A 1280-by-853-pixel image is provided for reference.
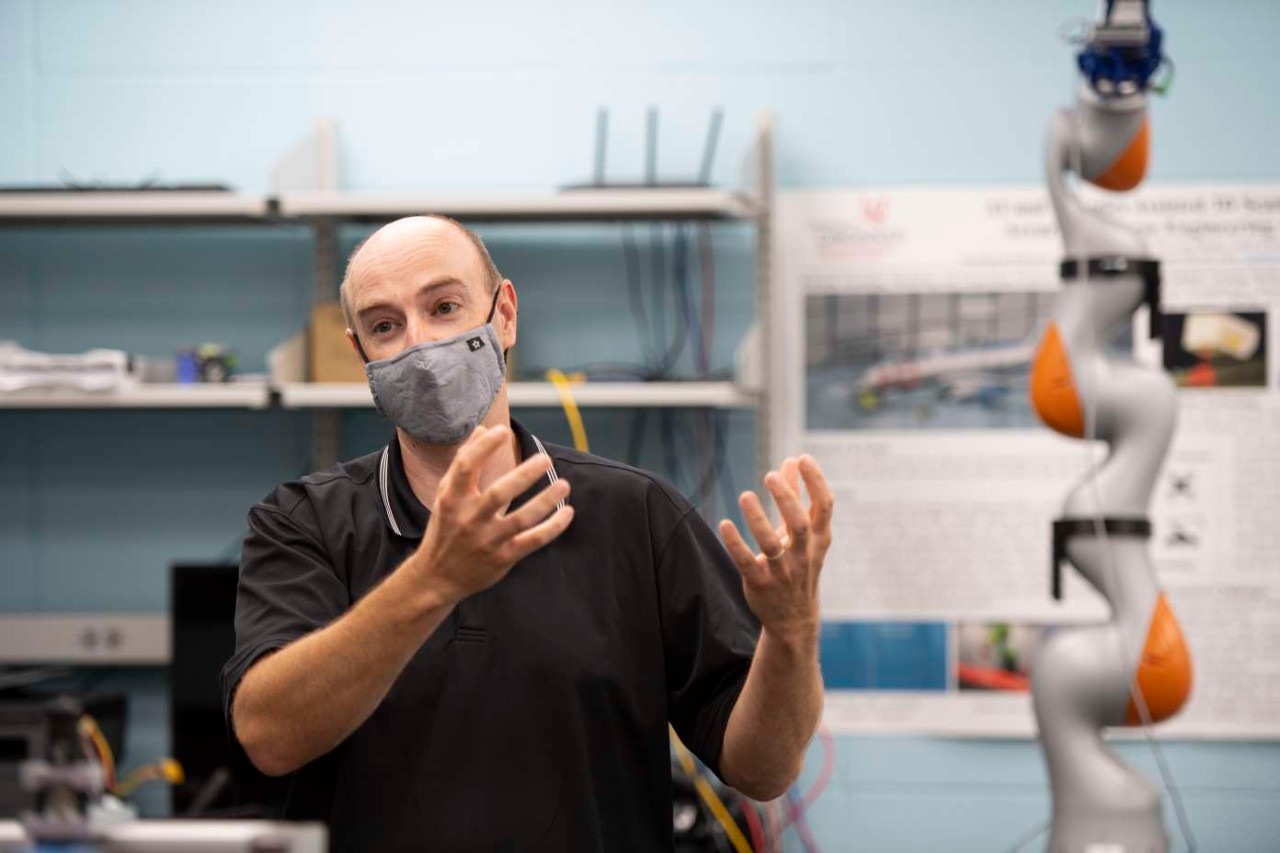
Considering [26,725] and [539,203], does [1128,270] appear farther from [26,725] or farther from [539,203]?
[26,725]

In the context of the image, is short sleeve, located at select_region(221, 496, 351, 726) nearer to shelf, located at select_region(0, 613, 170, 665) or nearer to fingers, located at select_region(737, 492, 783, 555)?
fingers, located at select_region(737, 492, 783, 555)

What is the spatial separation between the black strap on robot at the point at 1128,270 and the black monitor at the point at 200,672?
1.70m

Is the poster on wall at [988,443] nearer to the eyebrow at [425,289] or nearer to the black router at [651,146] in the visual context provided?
the black router at [651,146]

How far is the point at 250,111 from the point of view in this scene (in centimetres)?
292

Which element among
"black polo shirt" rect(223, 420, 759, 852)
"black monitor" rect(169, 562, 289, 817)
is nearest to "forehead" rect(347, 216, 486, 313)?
"black polo shirt" rect(223, 420, 759, 852)

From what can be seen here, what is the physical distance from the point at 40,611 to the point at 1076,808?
2.31 meters

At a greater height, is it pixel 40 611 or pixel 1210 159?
pixel 1210 159

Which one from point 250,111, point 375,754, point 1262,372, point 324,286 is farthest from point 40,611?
point 1262,372

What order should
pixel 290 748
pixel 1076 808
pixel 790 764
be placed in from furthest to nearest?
1. pixel 1076 808
2. pixel 790 764
3. pixel 290 748

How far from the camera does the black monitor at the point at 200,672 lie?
256 centimetres

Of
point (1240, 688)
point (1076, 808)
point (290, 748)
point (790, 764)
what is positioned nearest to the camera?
point (290, 748)

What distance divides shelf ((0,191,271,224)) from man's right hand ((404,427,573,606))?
1755mm

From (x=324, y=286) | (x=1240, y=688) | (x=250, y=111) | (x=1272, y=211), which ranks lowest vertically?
(x=1240, y=688)

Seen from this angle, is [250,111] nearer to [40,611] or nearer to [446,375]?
[40,611]
